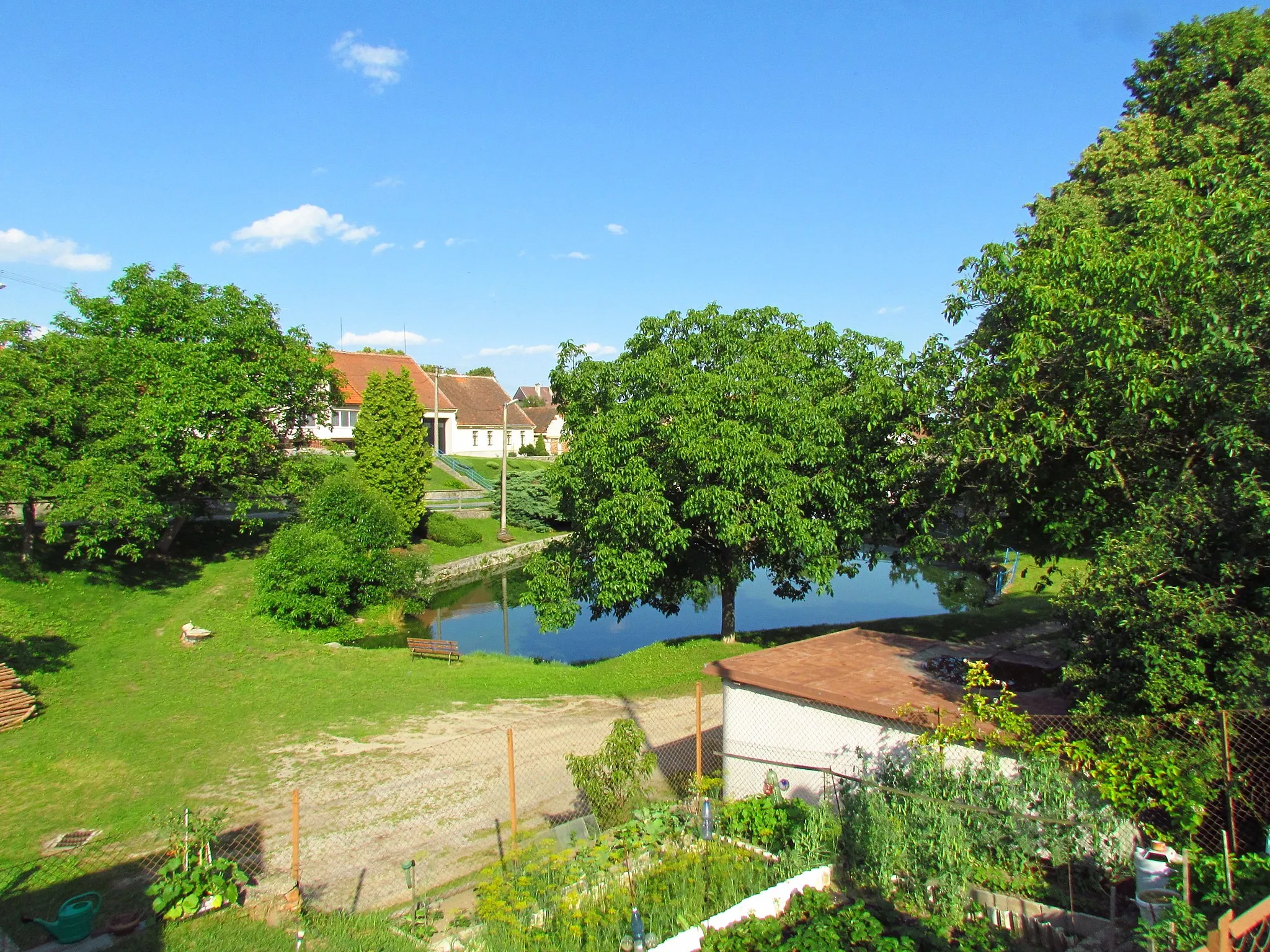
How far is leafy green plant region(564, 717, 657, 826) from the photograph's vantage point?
27.1 feet

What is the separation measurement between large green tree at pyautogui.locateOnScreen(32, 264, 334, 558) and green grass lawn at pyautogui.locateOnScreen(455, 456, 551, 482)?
19.2 meters

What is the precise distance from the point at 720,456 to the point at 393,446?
67.0 feet

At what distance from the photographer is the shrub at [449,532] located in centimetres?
3378

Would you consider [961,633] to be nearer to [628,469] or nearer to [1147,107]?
[628,469]

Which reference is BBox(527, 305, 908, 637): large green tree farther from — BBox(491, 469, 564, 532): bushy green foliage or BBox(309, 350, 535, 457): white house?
BBox(309, 350, 535, 457): white house

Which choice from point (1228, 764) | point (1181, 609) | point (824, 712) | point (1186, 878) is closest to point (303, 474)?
point (824, 712)

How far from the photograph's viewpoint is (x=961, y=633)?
17734 mm

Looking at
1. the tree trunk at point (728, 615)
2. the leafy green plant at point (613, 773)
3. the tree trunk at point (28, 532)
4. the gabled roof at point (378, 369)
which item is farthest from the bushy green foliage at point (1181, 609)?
the gabled roof at point (378, 369)

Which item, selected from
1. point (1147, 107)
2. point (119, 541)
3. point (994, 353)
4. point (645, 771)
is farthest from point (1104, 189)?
point (119, 541)

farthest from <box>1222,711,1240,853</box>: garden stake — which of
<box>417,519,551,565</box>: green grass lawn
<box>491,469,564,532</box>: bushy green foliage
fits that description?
<box>491,469,564,532</box>: bushy green foliage

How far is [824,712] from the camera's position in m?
8.65

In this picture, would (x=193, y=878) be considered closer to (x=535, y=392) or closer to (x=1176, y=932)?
(x=1176, y=932)

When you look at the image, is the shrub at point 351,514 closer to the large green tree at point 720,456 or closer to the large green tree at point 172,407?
the large green tree at point 172,407

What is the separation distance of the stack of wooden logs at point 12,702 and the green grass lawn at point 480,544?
16392 mm
